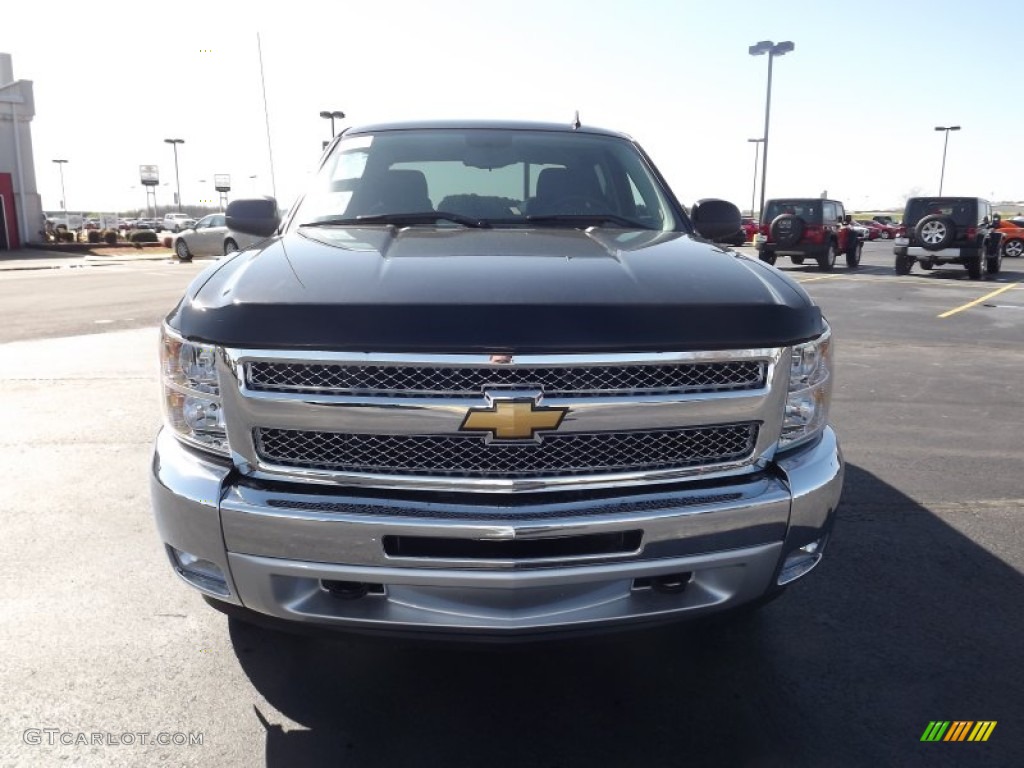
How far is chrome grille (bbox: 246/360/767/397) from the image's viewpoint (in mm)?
2029

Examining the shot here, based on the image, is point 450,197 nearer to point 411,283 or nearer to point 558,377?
point 411,283

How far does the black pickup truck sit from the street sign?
88347 mm

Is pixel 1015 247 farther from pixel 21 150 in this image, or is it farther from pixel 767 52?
pixel 21 150

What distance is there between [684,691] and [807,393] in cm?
103

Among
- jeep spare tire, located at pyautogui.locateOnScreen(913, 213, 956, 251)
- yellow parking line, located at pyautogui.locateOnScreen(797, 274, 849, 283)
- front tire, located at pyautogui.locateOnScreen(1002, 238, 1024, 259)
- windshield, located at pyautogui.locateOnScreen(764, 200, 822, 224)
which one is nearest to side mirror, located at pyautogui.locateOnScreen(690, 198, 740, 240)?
yellow parking line, located at pyautogui.locateOnScreen(797, 274, 849, 283)

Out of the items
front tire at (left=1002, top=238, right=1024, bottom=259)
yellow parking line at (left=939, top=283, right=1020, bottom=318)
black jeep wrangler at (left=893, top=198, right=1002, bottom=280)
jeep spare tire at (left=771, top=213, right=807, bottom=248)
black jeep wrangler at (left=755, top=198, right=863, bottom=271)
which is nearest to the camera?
yellow parking line at (left=939, top=283, right=1020, bottom=318)

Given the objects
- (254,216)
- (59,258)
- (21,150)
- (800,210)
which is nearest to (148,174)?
(21,150)

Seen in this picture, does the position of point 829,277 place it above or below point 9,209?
below

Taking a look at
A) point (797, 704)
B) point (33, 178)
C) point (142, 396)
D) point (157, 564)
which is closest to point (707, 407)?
point (797, 704)

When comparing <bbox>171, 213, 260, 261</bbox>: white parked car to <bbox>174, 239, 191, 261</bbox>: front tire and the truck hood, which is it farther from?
the truck hood

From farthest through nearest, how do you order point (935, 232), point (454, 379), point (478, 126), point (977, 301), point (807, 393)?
1. point (935, 232)
2. point (977, 301)
3. point (478, 126)
4. point (807, 393)
5. point (454, 379)

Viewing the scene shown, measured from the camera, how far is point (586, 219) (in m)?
3.35

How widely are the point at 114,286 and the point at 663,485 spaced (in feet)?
61.2

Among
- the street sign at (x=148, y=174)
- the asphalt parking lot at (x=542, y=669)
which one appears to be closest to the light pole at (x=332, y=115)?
the asphalt parking lot at (x=542, y=669)
